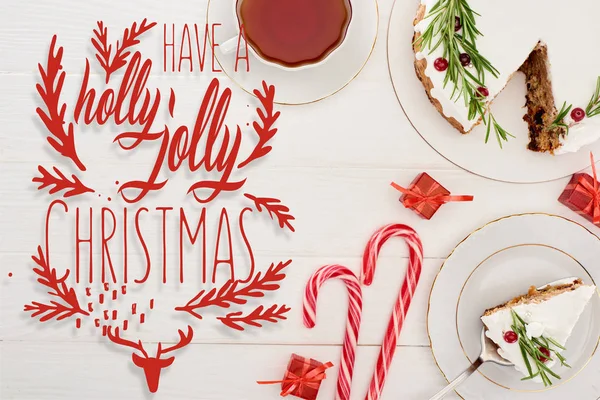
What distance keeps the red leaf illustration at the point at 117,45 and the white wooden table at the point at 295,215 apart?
1.1 inches

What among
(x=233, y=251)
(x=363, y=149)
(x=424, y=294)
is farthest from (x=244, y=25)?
(x=424, y=294)

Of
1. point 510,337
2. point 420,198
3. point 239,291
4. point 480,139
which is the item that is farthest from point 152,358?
point 480,139

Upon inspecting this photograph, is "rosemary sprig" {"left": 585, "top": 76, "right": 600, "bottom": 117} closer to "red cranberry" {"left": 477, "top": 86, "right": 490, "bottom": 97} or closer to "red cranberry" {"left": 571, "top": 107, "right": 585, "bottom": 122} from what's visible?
"red cranberry" {"left": 571, "top": 107, "right": 585, "bottom": 122}

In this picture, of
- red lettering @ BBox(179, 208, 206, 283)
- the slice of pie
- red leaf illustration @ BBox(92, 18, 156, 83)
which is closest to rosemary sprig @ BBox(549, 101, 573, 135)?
the slice of pie

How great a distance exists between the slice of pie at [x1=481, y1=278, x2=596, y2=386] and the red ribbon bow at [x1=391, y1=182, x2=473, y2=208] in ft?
1.14

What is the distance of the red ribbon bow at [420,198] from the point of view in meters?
1.65

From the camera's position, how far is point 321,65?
1651mm

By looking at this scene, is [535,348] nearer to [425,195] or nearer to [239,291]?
[425,195]

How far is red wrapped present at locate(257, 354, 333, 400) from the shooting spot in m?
1.67

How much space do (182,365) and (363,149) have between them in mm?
861

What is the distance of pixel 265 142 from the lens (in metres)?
1.72

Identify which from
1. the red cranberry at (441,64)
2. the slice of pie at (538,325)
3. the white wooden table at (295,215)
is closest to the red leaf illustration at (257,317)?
the white wooden table at (295,215)

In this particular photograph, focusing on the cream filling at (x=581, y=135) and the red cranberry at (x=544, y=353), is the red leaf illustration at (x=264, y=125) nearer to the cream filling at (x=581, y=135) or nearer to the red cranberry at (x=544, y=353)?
the cream filling at (x=581, y=135)

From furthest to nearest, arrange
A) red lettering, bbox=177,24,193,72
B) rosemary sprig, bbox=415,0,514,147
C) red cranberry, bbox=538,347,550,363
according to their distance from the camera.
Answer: red lettering, bbox=177,24,193,72
red cranberry, bbox=538,347,550,363
rosemary sprig, bbox=415,0,514,147
